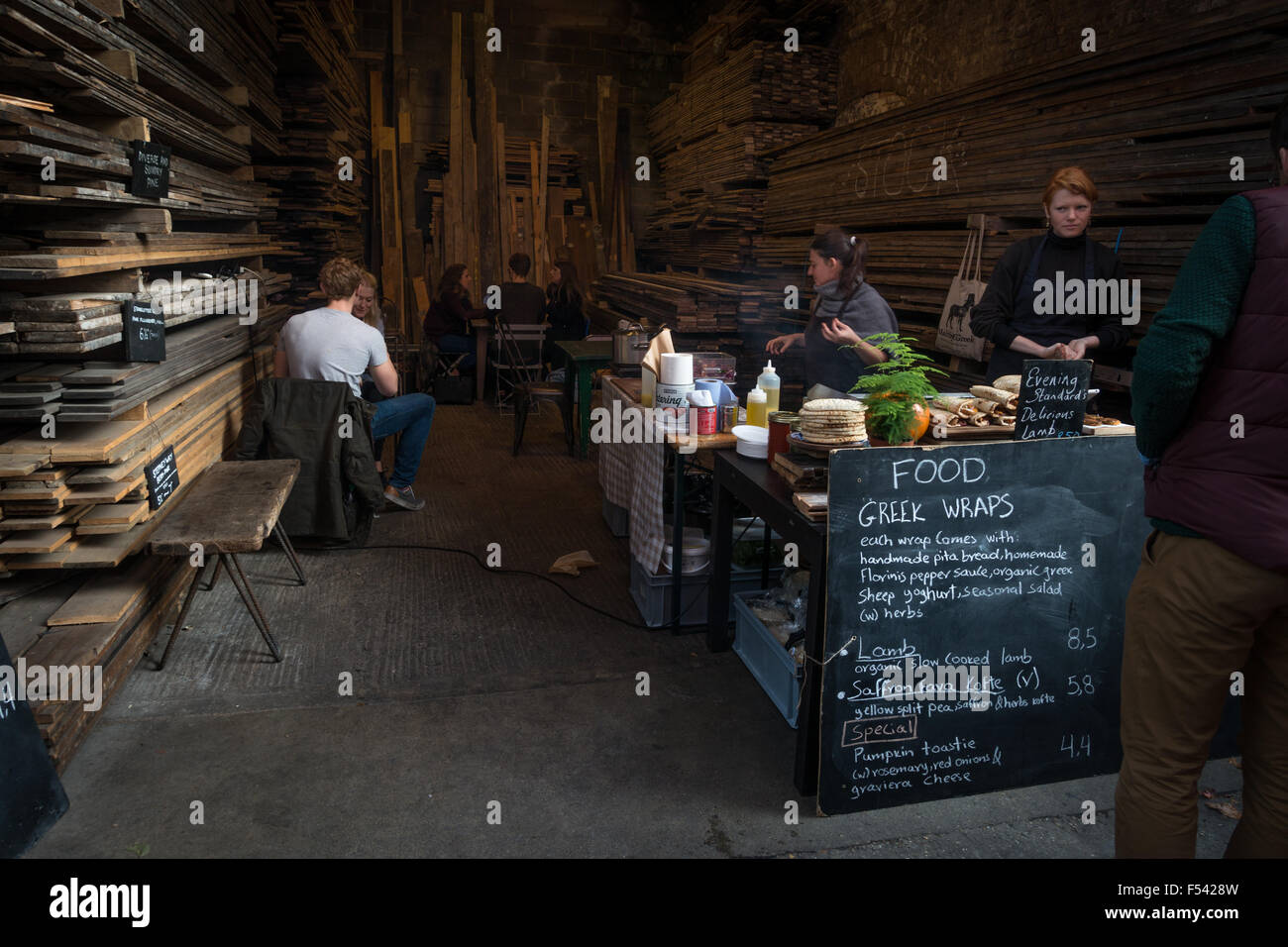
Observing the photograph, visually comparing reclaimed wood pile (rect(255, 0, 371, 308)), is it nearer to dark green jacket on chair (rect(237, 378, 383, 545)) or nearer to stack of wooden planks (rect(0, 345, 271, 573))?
dark green jacket on chair (rect(237, 378, 383, 545))

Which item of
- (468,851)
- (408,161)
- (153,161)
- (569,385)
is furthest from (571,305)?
(468,851)

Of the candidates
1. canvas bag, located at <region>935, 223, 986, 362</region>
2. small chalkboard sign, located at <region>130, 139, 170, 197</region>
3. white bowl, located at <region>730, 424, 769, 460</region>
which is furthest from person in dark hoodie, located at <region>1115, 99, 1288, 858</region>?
small chalkboard sign, located at <region>130, 139, 170, 197</region>

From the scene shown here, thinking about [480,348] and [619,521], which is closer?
[619,521]

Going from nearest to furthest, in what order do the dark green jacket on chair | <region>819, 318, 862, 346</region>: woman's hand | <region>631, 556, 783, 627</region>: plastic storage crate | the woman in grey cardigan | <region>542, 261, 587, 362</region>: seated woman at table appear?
<region>631, 556, 783, 627</region>: plastic storage crate → <region>819, 318, 862, 346</region>: woman's hand → the woman in grey cardigan → the dark green jacket on chair → <region>542, 261, 587, 362</region>: seated woman at table

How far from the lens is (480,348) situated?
8789mm

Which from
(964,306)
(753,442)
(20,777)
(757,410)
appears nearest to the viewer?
(20,777)

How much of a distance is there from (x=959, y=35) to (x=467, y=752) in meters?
6.21

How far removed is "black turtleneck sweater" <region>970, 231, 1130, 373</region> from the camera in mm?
3531

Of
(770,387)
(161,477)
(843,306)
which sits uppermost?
(843,306)

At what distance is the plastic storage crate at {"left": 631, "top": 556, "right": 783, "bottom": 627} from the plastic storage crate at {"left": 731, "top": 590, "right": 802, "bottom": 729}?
185 millimetres

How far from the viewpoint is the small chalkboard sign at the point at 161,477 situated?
11.0 feet

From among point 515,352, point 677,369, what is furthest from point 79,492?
point 515,352

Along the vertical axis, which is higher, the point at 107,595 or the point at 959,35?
the point at 959,35

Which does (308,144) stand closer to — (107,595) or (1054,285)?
(107,595)
